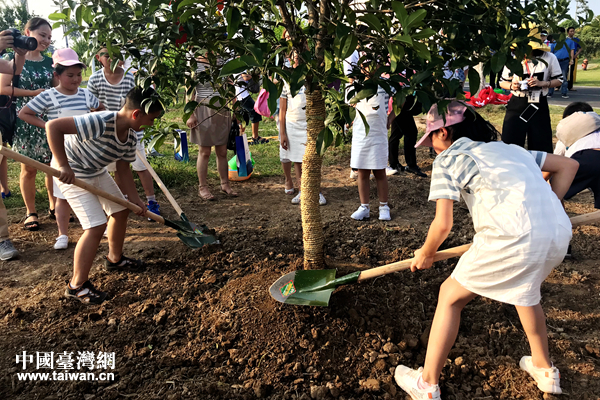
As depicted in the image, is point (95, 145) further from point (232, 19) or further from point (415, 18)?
point (415, 18)

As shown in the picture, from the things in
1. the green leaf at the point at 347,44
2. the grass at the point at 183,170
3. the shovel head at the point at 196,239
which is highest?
the green leaf at the point at 347,44

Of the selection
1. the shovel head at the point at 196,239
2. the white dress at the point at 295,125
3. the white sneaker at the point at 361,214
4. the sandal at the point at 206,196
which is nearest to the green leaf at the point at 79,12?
the shovel head at the point at 196,239

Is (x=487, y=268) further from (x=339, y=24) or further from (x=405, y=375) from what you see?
(x=339, y=24)

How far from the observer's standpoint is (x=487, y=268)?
190 centimetres

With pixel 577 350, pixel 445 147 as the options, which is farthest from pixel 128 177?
pixel 577 350

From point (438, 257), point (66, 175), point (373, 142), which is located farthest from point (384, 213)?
point (66, 175)

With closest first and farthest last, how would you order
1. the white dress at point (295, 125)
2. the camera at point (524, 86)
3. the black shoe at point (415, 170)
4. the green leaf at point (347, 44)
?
1. the green leaf at point (347, 44)
2. the camera at point (524, 86)
3. the white dress at point (295, 125)
4. the black shoe at point (415, 170)

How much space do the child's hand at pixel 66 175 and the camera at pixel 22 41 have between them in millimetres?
1774

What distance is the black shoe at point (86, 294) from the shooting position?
294cm

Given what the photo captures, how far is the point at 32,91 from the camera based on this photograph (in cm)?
408

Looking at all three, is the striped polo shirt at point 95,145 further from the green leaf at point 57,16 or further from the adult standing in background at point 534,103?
the adult standing in background at point 534,103

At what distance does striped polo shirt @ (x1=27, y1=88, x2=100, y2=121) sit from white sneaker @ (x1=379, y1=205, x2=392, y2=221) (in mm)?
2949

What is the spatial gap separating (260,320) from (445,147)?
1466mm

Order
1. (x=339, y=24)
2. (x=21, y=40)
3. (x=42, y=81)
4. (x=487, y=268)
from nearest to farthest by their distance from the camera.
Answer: (x=339, y=24)
(x=487, y=268)
(x=21, y=40)
(x=42, y=81)
